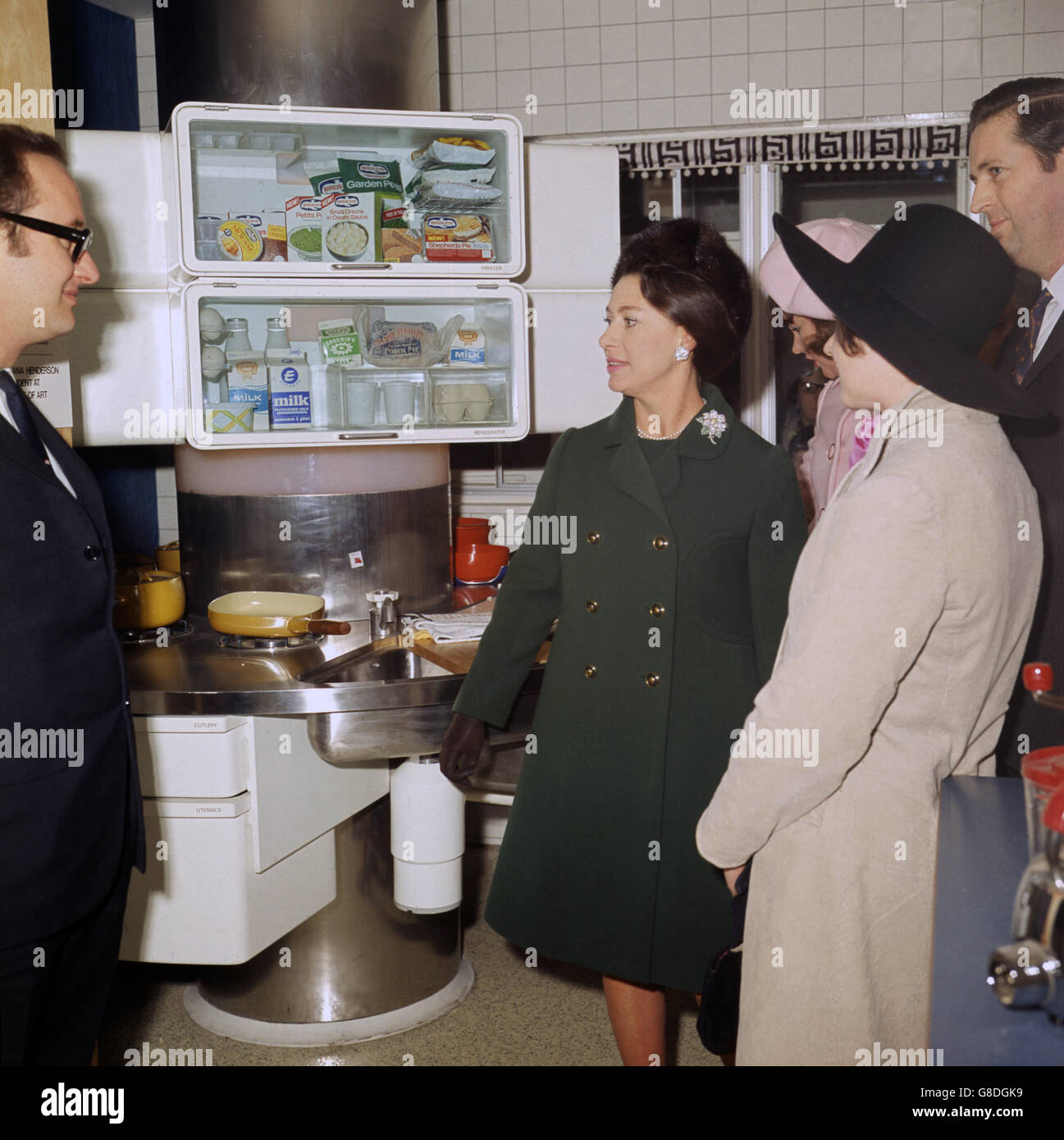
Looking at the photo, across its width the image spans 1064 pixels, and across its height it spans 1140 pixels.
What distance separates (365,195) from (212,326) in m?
0.45

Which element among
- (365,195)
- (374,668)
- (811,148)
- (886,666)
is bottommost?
(374,668)

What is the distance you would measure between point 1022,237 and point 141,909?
2035 millimetres

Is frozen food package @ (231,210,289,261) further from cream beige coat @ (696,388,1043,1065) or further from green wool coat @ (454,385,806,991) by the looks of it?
cream beige coat @ (696,388,1043,1065)

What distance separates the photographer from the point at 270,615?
251 cm

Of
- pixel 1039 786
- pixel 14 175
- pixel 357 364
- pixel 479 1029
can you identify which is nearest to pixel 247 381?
pixel 357 364

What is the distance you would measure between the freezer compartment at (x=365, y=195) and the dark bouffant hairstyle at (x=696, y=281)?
715 mm

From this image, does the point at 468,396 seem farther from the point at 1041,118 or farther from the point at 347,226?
the point at 1041,118

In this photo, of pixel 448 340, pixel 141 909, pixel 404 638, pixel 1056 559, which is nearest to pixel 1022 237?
pixel 1056 559

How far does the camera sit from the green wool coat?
6.14 ft

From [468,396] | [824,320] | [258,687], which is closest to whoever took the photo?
[258,687]

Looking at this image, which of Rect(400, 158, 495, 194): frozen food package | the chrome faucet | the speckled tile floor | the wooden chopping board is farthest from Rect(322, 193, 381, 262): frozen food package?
the speckled tile floor

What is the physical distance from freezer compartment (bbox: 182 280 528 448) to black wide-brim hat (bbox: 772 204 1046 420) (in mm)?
1312

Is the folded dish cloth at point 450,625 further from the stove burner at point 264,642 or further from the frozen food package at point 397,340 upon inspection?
the frozen food package at point 397,340

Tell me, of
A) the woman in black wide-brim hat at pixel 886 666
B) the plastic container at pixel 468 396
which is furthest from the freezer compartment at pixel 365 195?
the woman in black wide-brim hat at pixel 886 666
